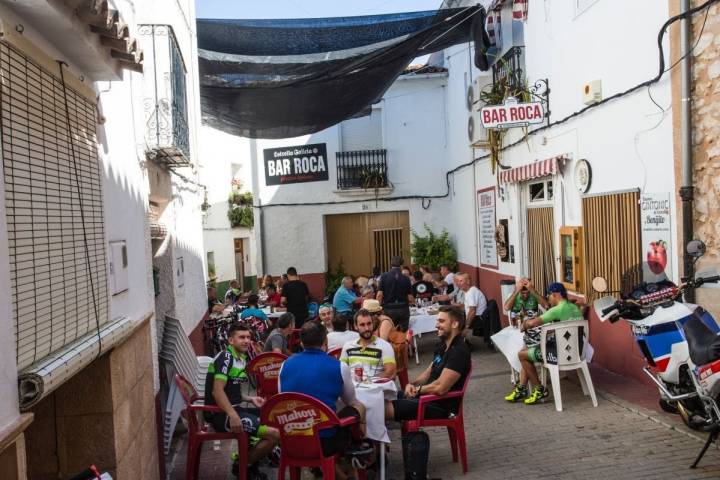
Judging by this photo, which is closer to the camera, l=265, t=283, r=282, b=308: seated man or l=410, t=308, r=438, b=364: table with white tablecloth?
l=410, t=308, r=438, b=364: table with white tablecloth

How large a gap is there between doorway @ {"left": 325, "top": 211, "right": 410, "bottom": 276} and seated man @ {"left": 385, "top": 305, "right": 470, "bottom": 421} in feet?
39.9

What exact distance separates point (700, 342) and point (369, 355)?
273cm

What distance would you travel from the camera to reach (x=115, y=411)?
4055 mm

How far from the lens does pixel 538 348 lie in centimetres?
738

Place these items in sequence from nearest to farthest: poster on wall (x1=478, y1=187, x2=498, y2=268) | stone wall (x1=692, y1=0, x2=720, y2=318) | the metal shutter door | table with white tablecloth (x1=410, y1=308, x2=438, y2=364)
A: stone wall (x1=692, y1=0, x2=720, y2=318), table with white tablecloth (x1=410, y1=308, x2=438, y2=364), poster on wall (x1=478, y1=187, x2=498, y2=268), the metal shutter door

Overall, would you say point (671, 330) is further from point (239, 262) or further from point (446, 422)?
point (239, 262)

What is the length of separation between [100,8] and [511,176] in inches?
370

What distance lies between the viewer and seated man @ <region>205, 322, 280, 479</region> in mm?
5344

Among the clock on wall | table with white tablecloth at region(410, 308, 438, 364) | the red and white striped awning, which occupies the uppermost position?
the red and white striped awning

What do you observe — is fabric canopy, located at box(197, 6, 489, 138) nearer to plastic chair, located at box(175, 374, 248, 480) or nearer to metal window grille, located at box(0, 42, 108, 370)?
plastic chair, located at box(175, 374, 248, 480)

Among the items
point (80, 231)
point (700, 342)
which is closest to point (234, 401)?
point (80, 231)

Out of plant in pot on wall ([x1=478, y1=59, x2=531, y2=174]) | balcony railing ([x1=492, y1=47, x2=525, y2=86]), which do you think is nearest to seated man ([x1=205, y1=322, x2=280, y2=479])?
plant in pot on wall ([x1=478, y1=59, x2=531, y2=174])

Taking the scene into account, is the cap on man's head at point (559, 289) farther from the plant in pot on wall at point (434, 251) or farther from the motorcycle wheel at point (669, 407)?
the plant in pot on wall at point (434, 251)

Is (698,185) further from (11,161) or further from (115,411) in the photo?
(11,161)
